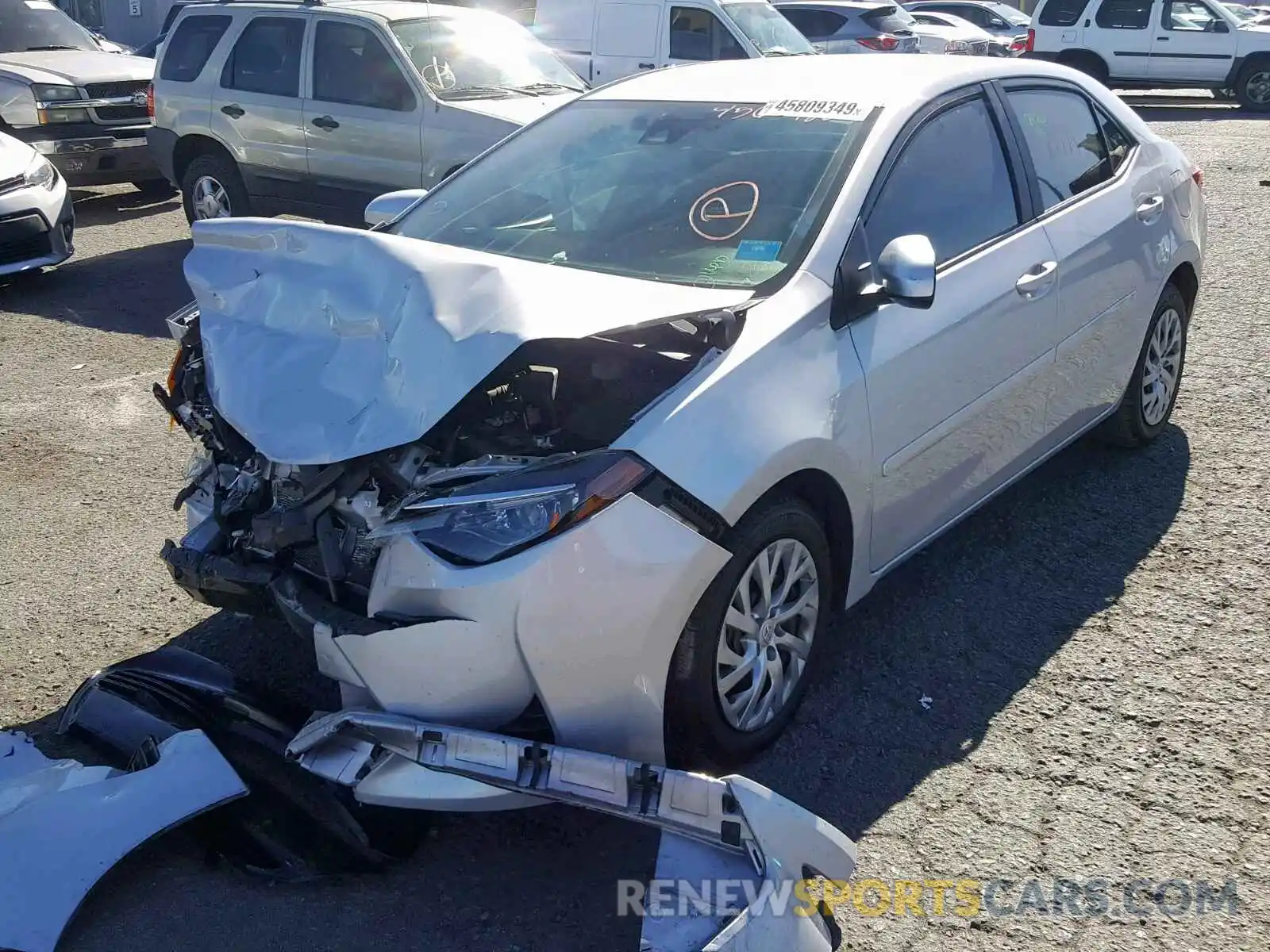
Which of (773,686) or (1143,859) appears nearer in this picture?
(1143,859)

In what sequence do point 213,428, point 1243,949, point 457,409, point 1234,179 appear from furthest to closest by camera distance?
point 1234,179 < point 213,428 < point 457,409 < point 1243,949

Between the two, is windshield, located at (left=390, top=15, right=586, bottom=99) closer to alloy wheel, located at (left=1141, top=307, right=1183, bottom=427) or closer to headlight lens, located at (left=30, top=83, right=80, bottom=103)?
headlight lens, located at (left=30, top=83, right=80, bottom=103)

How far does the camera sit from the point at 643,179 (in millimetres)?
4031

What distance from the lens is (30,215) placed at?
8.29 meters

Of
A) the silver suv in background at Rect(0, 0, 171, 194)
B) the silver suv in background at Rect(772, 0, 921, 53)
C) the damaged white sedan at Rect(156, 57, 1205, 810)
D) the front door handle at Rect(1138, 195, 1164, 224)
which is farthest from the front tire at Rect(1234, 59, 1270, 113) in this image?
the damaged white sedan at Rect(156, 57, 1205, 810)

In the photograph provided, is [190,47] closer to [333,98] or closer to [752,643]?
[333,98]

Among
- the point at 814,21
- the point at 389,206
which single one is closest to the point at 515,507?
the point at 389,206

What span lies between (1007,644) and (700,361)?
159cm

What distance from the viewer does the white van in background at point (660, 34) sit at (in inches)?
462

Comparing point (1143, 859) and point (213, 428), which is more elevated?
point (213, 428)

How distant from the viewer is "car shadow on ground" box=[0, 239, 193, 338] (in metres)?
7.99

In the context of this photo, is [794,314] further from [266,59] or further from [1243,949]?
[266,59]

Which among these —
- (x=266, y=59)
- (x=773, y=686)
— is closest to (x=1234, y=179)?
(x=266, y=59)

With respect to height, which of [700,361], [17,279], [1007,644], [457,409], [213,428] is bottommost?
[17,279]
